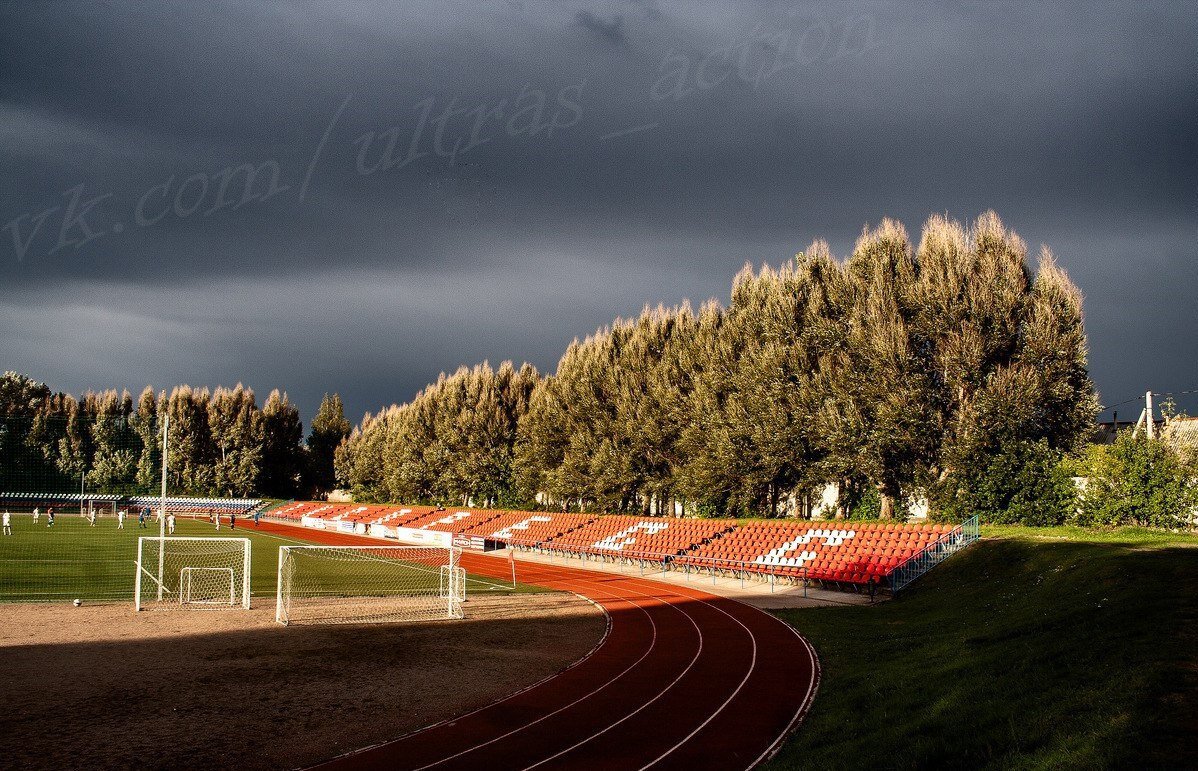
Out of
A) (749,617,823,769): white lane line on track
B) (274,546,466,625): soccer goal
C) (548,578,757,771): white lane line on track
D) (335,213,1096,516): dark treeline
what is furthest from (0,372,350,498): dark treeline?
(749,617,823,769): white lane line on track

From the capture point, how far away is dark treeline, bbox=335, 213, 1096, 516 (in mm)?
32906

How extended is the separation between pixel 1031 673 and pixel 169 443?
7994 cm

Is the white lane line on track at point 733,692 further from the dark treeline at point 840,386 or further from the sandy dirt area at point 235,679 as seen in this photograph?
the dark treeline at point 840,386

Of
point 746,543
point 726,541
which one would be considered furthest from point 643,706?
point 726,541

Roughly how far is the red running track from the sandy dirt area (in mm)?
734

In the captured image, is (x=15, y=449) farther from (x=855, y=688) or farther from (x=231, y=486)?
(x=855, y=688)

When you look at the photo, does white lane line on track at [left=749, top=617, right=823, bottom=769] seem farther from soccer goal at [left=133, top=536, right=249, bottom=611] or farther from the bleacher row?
soccer goal at [left=133, top=536, right=249, bottom=611]

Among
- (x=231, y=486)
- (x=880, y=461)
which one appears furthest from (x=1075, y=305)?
(x=231, y=486)

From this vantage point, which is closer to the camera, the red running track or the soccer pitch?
the red running track

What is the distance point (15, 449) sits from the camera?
5062cm

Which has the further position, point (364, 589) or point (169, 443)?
point (169, 443)

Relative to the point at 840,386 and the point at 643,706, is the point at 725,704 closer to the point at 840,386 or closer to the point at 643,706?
the point at 643,706

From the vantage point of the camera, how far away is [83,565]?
3441 cm

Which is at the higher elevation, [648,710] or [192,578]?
[648,710]
